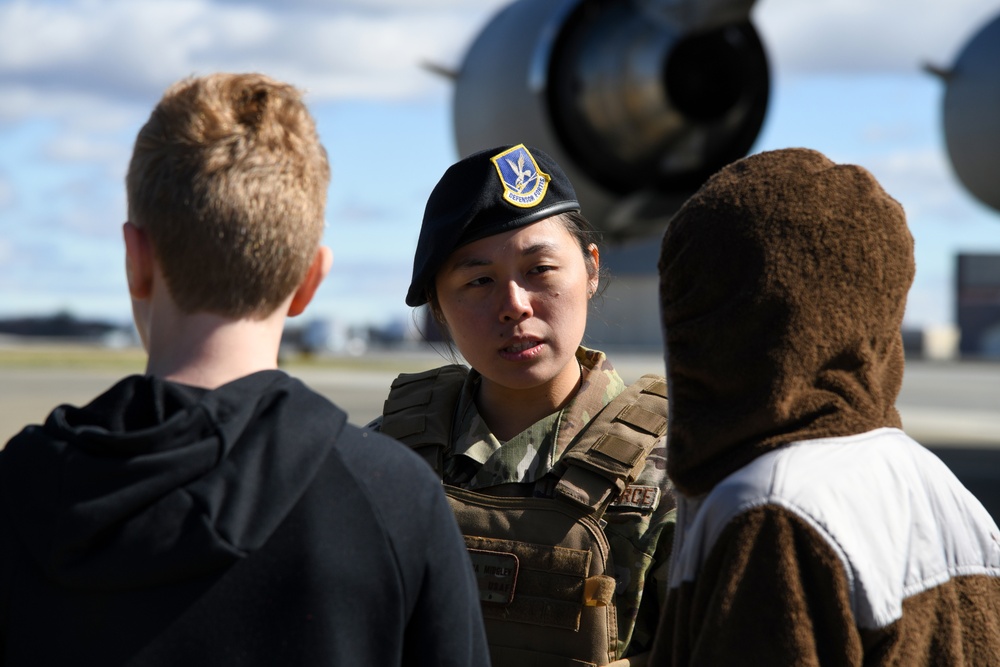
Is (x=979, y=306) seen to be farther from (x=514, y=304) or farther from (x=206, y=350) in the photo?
(x=206, y=350)

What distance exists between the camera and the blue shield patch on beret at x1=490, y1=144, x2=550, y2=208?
2109mm

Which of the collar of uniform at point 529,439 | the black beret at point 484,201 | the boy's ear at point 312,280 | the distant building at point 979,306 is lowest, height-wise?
the distant building at point 979,306

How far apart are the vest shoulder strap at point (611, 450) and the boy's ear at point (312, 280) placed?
2.39 ft

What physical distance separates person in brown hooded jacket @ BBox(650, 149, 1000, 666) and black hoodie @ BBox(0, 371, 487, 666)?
335mm

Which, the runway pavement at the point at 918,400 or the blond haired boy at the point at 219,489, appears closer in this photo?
the blond haired boy at the point at 219,489

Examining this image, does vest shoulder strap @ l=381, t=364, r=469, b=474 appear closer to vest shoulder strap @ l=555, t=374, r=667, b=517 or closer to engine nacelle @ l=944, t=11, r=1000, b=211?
vest shoulder strap @ l=555, t=374, r=667, b=517

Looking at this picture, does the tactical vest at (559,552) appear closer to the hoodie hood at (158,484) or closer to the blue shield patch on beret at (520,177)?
the blue shield patch on beret at (520,177)

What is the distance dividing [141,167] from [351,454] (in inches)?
17.4

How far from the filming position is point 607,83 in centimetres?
1272

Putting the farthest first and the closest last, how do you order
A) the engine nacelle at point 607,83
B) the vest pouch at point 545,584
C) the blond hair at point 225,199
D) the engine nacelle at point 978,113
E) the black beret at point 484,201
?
the engine nacelle at point 607,83 < the engine nacelle at point 978,113 < the black beret at point 484,201 < the vest pouch at point 545,584 < the blond hair at point 225,199

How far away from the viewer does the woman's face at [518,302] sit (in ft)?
6.97

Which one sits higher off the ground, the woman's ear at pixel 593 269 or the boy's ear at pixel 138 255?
the boy's ear at pixel 138 255

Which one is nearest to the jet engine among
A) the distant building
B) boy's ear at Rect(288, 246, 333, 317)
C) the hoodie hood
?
boy's ear at Rect(288, 246, 333, 317)

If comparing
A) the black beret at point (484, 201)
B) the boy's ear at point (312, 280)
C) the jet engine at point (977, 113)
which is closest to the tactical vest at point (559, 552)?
the black beret at point (484, 201)
